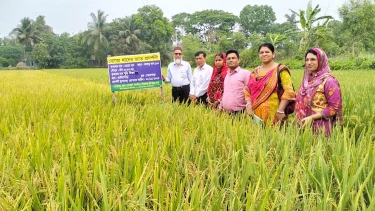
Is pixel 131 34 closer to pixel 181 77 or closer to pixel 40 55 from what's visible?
pixel 40 55

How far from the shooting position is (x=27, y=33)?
1850 inches

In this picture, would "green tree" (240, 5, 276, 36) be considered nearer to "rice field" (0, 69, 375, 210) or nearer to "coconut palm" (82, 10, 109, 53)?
"coconut palm" (82, 10, 109, 53)

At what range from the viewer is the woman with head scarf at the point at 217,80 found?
3826mm

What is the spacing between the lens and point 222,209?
1.13 meters

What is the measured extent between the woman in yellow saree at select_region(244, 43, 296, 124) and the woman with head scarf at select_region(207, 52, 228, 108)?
2.93ft

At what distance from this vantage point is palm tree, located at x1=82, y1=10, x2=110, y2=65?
1623 inches

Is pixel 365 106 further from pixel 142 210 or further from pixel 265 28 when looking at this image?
pixel 265 28

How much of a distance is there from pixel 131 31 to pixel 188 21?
72.7 ft

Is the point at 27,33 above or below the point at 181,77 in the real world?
above

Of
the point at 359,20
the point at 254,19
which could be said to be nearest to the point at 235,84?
the point at 359,20

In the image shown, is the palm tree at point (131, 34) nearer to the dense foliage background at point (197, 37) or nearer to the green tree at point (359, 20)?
the dense foliage background at point (197, 37)

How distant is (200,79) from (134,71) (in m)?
1.02

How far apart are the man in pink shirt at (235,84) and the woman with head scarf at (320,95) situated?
2.80ft

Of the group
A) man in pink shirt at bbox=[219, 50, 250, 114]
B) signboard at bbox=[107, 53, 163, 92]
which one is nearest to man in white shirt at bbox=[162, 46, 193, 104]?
signboard at bbox=[107, 53, 163, 92]
